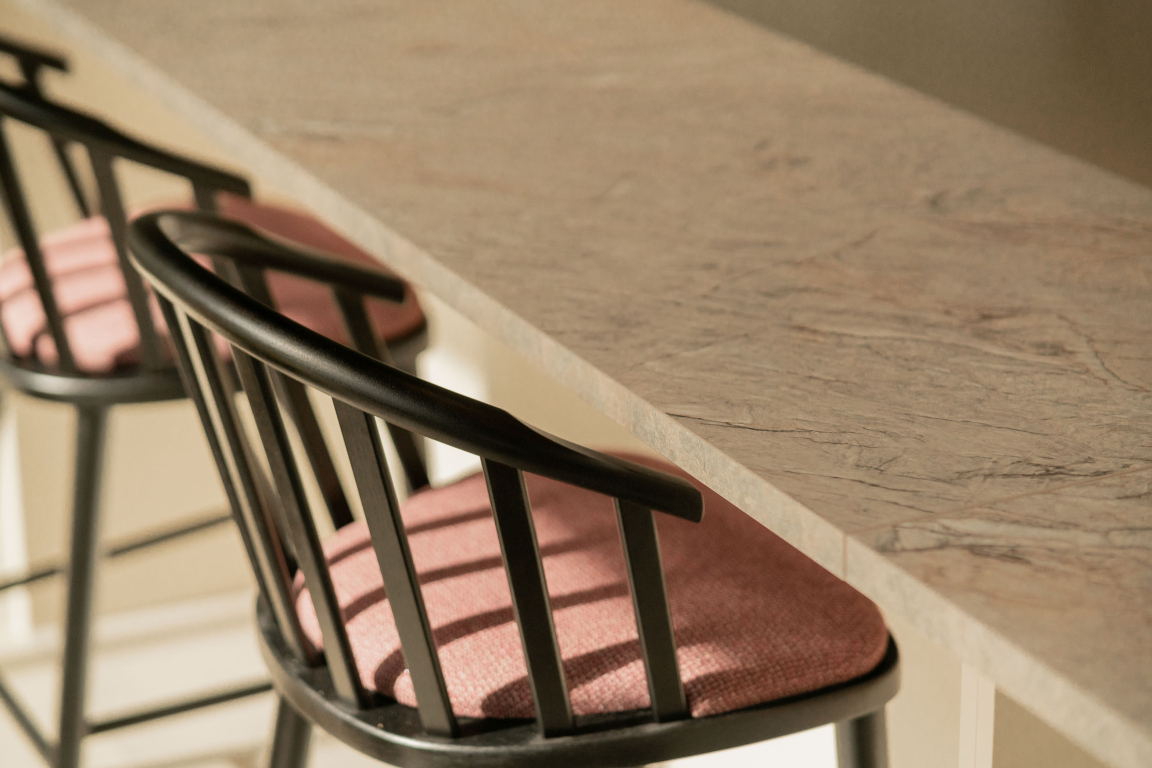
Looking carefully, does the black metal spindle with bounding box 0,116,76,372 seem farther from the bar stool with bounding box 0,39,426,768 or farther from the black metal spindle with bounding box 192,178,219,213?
the black metal spindle with bounding box 192,178,219,213

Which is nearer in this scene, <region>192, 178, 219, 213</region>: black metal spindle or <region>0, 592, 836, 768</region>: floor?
<region>192, 178, 219, 213</region>: black metal spindle

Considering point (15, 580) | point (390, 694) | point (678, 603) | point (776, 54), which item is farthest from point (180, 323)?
point (15, 580)

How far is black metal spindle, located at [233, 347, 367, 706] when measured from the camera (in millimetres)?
810

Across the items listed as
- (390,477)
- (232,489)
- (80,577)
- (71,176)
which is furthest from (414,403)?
(71,176)

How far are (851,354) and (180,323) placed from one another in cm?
48

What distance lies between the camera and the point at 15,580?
1.96 meters

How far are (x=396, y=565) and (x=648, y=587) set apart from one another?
0.15 m

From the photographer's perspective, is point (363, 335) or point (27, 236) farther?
point (27, 236)

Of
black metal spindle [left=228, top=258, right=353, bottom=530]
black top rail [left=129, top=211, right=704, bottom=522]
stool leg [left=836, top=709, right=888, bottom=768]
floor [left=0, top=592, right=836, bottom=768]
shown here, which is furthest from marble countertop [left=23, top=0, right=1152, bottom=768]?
floor [left=0, top=592, right=836, bottom=768]

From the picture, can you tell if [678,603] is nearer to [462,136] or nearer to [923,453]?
[923,453]

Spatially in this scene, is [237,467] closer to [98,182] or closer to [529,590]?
[529,590]

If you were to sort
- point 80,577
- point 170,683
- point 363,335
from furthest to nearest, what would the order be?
point 170,683 → point 80,577 → point 363,335

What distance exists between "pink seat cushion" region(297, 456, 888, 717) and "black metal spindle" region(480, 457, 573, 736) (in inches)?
1.6

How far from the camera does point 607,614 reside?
874 millimetres
